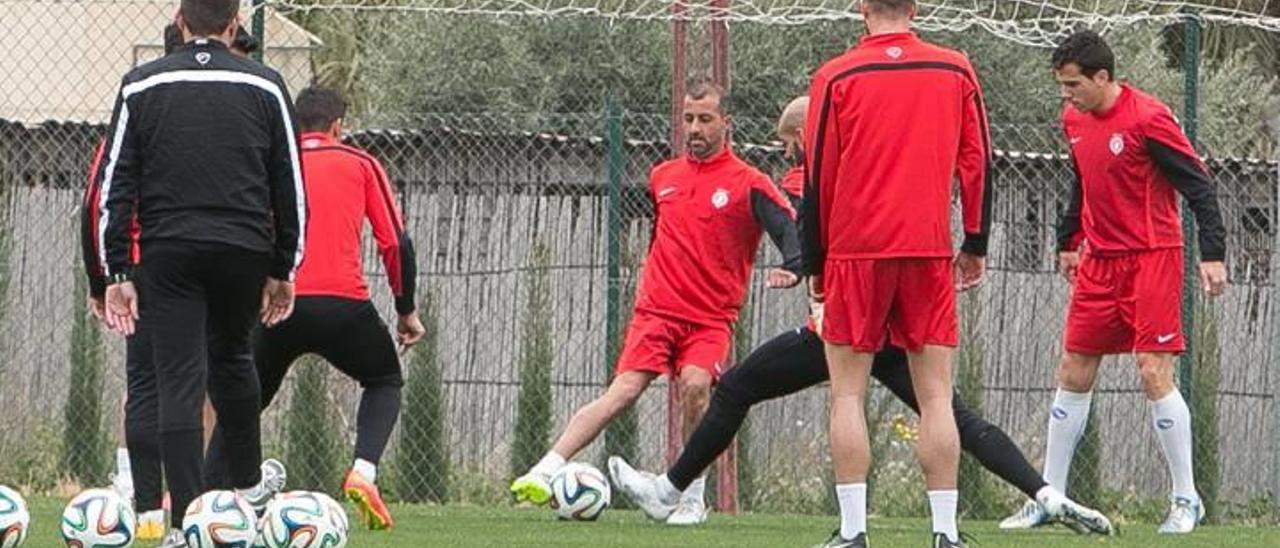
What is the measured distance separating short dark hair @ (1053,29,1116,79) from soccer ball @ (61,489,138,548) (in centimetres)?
421

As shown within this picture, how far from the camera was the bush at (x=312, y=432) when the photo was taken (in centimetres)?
1327

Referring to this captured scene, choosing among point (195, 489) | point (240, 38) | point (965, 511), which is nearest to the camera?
point (195, 489)

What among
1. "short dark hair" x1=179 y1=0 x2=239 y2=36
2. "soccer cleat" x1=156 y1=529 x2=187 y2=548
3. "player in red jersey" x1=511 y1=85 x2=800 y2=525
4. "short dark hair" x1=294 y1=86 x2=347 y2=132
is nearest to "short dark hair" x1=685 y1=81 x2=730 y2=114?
"player in red jersey" x1=511 y1=85 x2=800 y2=525

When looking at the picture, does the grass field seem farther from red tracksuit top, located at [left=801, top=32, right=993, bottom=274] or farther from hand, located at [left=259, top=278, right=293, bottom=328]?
red tracksuit top, located at [left=801, top=32, right=993, bottom=274]

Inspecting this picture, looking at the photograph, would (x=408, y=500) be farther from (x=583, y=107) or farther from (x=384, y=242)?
(x=583, y=107)

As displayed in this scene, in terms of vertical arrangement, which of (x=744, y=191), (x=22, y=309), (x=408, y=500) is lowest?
(x=408, y=500)

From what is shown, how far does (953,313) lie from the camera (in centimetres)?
825

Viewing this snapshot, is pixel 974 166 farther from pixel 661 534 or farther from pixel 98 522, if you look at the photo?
pixel 98 522

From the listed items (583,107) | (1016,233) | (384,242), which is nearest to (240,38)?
(384,242)

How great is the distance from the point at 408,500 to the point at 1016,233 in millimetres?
3297

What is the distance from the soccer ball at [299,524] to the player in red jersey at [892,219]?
155cm

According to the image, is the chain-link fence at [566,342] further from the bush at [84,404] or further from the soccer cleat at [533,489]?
the soccer cleat at [533,489]

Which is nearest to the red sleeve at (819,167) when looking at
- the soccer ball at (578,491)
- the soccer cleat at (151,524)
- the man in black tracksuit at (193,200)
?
the man in black tracksuit at (193,200)

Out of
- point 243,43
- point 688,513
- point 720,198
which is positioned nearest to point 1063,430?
point 688,513
